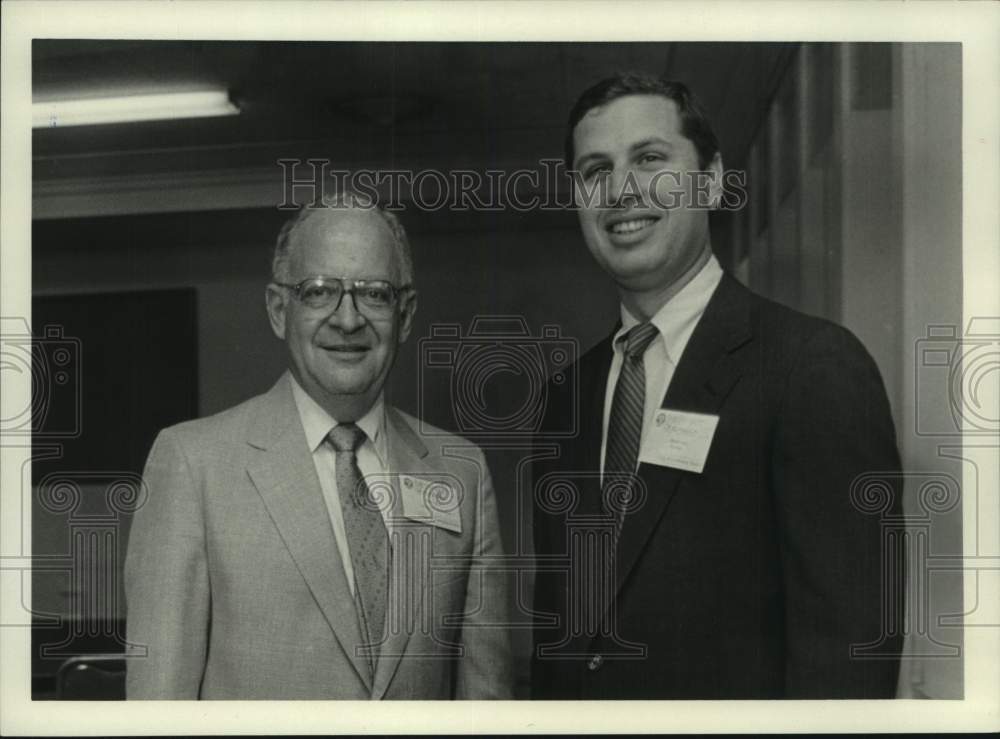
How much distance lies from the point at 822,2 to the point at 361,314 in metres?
1.48

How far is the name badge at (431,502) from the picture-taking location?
2689 millimetres

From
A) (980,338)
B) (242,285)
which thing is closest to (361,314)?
(242,285)

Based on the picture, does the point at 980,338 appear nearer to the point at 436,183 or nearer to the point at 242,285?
the point at 436,183

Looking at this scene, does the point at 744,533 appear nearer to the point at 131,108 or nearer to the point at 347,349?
the point at 347,349

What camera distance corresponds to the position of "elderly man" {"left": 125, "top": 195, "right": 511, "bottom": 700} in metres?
2.65

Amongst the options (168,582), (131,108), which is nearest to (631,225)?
(131,108)

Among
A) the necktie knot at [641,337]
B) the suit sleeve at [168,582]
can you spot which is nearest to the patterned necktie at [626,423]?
the necktie knot at [641,337]

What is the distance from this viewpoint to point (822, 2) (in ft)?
8.89

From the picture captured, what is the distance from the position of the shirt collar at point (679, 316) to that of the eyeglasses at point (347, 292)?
58 centimetres

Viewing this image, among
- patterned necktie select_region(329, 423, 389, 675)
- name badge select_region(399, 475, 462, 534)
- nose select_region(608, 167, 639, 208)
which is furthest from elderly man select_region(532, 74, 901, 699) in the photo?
patterned necktie select_region(329, 423, 389, 675)

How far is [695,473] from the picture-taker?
2.61 metres

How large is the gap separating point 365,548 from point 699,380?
0.97m

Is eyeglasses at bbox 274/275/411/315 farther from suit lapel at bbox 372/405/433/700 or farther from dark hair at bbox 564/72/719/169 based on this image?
dark hair at bbox 564/72/719/169

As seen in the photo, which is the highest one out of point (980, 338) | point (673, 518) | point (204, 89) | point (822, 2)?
point (822, 2)
